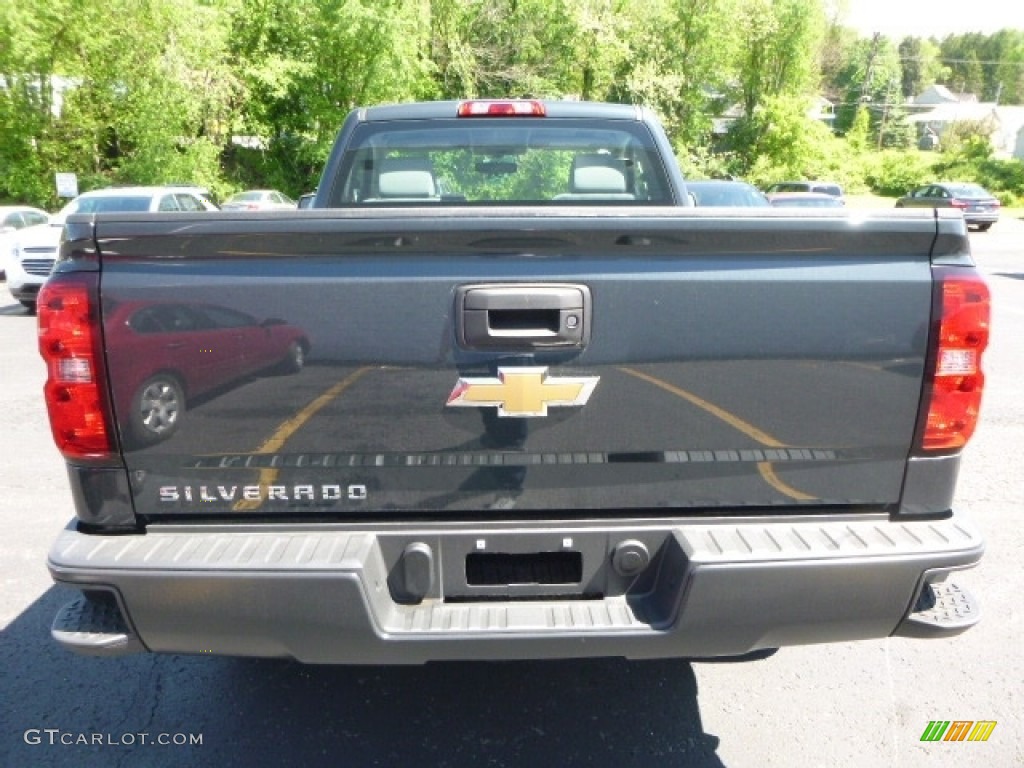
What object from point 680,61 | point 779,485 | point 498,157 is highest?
point 680,61

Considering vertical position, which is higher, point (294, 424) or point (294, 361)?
point (294, 361)

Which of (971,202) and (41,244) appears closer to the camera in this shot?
(41,244)

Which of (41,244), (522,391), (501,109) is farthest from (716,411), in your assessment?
(41,244)

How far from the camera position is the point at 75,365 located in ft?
7.05

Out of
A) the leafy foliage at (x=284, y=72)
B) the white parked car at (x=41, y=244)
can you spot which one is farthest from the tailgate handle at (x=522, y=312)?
the leafy foliage at (x=284, y=72)

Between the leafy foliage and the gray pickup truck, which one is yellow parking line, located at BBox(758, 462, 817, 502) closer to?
the gray pickup truck

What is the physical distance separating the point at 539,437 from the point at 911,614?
118cm

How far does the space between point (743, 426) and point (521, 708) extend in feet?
4.91

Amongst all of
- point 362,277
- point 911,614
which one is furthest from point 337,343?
point 911,614

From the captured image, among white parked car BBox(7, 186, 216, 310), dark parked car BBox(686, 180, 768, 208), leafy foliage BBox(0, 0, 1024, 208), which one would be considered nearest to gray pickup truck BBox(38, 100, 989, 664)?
white parked car BBox(7, 186, 216, 310)

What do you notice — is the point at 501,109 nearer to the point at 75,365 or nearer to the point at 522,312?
the point at 522,312

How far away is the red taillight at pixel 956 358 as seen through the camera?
2.15 meters

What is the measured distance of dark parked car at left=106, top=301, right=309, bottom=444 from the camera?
2.13m

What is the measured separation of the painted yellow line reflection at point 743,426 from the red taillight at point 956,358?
376mm
